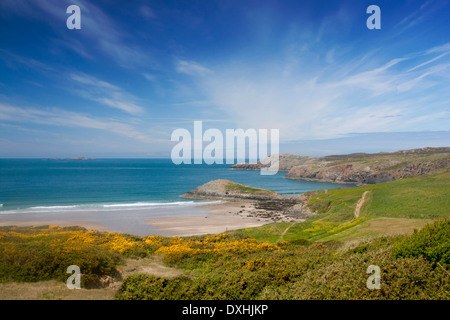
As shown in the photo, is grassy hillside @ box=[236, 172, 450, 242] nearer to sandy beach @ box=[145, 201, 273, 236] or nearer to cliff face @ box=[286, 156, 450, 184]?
sandy beach @ box=[145, 201, 273, 236]

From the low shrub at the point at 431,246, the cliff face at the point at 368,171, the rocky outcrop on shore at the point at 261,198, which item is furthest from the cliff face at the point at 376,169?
the low shrub at the point at 431,246

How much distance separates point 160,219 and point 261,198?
35292 mm

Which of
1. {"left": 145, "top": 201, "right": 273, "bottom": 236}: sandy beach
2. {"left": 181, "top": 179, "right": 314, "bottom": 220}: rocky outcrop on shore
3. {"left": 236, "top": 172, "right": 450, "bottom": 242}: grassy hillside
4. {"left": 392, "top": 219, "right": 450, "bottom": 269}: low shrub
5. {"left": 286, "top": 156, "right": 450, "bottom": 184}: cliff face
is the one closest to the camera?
{"left": 392, "top": 219, "right": 450, "bottom": 269}: low shrub

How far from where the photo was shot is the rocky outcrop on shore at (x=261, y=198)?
2178 inches

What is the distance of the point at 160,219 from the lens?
49.4 m

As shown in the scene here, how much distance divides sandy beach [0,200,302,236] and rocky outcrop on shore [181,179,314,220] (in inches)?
91.7

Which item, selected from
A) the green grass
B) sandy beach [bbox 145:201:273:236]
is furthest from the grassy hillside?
the green grass

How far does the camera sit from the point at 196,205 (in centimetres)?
6638

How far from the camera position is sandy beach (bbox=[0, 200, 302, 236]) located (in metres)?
41.8

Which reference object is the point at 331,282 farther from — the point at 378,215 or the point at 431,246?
the point at 378,215

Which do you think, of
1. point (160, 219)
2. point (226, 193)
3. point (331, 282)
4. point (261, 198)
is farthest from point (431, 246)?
point (226, 193)

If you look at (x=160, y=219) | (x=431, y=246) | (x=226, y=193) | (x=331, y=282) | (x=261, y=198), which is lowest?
(x=261, y=198)
